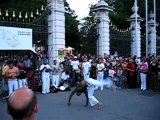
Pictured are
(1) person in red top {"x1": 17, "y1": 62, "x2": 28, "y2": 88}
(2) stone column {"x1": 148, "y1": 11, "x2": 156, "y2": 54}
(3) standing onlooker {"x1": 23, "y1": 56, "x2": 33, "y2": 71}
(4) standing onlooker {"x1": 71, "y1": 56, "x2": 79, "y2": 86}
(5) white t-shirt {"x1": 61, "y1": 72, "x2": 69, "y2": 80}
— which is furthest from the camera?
(2) stone column {"x1": 148, "y1": 11, "x2": 156, "y2": 54}

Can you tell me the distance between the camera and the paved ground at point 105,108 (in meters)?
10.0

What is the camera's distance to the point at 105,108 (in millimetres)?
11477

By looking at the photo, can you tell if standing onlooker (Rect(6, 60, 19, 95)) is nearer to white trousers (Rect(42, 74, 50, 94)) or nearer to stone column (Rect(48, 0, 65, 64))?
white trousers (Rect(42, 74, 50, 94))

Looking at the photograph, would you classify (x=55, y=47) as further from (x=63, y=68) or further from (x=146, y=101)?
(x=146, y=101)

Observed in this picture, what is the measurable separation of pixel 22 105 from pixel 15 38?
1267cm

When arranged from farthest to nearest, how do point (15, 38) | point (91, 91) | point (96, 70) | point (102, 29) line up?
point (102, 29)
point (96, 70)
point (15, 38)
point (91, 91)

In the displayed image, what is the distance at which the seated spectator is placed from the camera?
2.32 metres

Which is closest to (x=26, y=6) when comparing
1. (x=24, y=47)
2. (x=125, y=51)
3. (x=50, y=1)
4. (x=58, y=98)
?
(x=125, y=51)

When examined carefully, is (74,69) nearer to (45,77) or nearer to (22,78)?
(45,77)

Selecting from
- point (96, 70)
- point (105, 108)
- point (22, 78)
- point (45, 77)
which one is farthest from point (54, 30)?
point (105, 108)

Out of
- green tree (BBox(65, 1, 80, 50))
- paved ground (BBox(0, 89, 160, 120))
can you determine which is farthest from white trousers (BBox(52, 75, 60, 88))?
green tree (BBox(65, 1, 80, 50))

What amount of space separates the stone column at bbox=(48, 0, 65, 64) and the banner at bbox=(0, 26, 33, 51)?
1.53m

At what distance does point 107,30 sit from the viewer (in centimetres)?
2056

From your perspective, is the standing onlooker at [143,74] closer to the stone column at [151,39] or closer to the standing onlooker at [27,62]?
the standing onlooker at [27,62]
